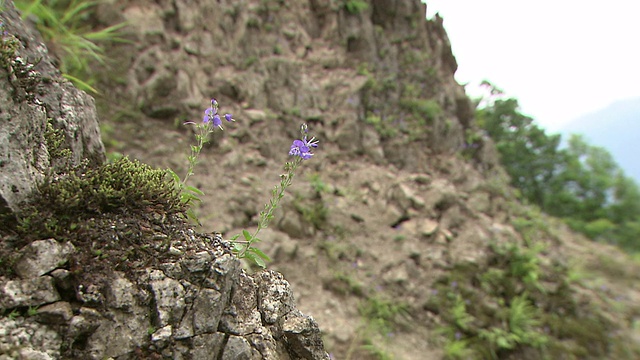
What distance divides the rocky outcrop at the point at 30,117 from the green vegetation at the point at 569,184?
73.9ft

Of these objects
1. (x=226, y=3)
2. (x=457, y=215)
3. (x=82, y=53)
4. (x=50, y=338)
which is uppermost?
(x=226, y=3)

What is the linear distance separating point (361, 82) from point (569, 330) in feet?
21.5

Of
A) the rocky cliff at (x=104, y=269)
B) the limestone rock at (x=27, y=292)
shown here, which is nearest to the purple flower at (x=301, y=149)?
the rocky cliff at (x=104, y=269)

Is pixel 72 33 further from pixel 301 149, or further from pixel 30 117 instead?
pixel 301 149

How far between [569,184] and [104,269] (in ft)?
93.4

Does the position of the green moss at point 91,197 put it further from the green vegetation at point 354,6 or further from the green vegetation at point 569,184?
the green vegetation at point 569,184

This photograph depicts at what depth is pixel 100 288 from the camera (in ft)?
5.70

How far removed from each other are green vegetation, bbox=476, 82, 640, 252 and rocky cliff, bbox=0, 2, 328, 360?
22.5m

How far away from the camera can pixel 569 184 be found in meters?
24.3

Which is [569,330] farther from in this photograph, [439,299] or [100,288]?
[100,288]

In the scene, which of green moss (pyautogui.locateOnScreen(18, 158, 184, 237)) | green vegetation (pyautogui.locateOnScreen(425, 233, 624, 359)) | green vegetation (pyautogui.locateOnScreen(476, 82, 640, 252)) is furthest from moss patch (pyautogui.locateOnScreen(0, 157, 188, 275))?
green vegetation (pyautogui.locateOnScreen(476, 82, 640, 252))

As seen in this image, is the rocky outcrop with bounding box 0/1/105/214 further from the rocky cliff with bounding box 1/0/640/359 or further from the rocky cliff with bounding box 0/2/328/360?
the rocky cliff with bounding box 1/0/640/359

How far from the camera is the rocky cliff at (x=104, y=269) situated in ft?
5.36

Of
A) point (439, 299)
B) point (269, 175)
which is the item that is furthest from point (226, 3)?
point (439, 299)
